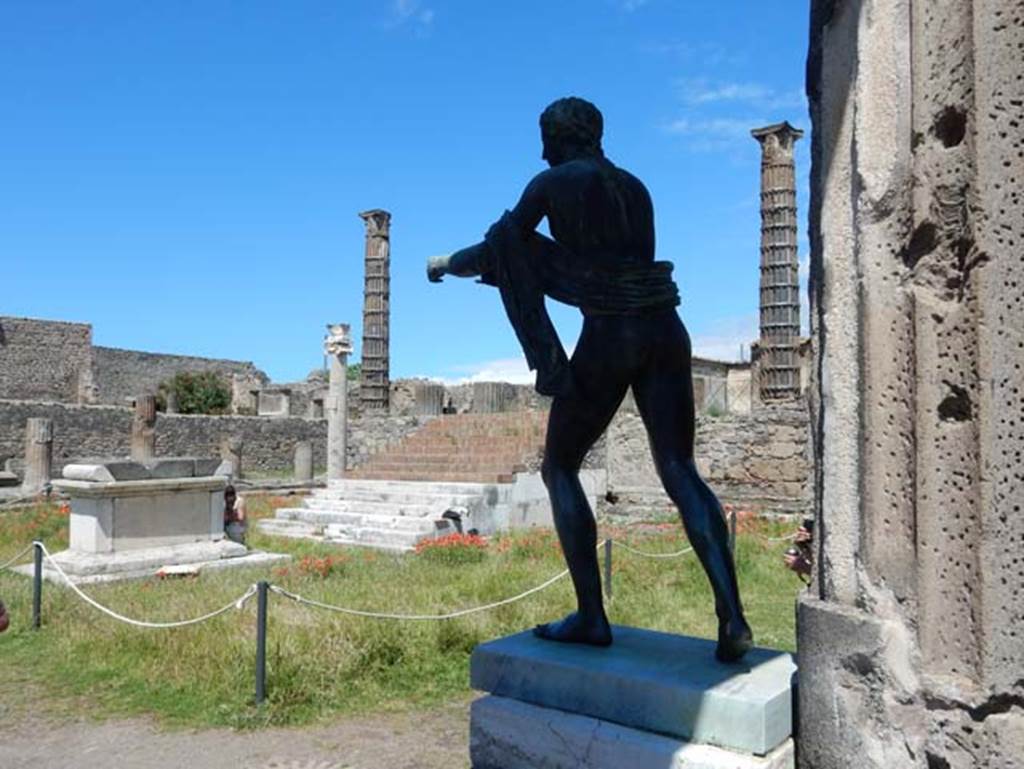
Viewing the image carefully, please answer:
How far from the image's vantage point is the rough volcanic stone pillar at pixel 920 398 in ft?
6.47

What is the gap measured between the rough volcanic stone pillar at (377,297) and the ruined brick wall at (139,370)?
18.2m

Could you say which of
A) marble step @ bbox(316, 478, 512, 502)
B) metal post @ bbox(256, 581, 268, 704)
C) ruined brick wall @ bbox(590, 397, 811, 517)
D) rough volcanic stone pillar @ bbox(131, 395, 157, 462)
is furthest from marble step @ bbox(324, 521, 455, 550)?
rough volcanic stone pillar @ bbox(131, 395, 157, 462)

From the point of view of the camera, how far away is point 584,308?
9.95 ft

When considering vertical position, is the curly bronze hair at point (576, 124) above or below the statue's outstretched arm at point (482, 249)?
above

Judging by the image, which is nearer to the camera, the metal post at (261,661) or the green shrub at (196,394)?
the metal post at (261,661)

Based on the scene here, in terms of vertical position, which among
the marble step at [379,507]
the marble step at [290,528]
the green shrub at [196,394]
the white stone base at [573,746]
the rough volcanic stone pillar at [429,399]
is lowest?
the marble step at [290,528]

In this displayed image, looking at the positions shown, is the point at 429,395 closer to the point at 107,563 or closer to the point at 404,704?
the point at 107,563

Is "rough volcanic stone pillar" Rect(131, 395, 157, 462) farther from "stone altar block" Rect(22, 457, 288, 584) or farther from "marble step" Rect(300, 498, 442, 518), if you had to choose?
"stone altar block" Rect(22, 457, 288, 584)

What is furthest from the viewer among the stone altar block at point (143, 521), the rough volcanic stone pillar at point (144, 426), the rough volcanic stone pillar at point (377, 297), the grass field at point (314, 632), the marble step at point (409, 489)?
the rough volcanic stone pillar at point (377, 297)

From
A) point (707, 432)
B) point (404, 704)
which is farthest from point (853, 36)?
point (707, 432)

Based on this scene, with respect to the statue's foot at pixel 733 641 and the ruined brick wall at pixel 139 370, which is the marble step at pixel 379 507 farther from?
the ruined brick wall at pixel 139 370

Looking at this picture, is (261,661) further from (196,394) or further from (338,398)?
(196,394)

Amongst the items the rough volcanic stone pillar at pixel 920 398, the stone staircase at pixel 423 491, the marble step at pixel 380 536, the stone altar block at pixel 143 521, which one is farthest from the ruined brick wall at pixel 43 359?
the rough volcanic stone pillar at pixel 920 398

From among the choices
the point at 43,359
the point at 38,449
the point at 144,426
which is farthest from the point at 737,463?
the point at 43,359
